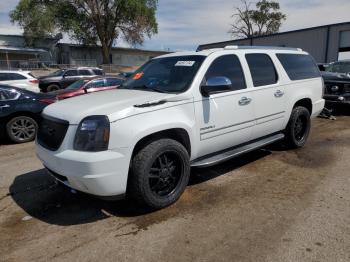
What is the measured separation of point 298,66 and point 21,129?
603 cm

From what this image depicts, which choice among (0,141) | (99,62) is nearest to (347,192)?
(0,141)

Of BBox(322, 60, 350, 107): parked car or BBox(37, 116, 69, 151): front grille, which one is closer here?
BBox(37, 116, 69, 151): front grille

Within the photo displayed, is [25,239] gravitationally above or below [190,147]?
below

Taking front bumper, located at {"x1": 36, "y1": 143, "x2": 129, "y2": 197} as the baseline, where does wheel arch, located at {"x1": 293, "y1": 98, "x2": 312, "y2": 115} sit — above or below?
above

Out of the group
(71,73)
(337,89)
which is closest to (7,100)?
(337,89)

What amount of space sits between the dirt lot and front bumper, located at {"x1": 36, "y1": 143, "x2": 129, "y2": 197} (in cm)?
45

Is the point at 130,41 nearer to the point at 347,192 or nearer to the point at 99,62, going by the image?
the point at 99,62

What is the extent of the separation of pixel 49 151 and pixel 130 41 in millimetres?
42125

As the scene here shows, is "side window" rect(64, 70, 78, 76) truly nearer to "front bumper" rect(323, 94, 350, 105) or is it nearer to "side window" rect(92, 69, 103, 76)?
"side window" rect(92, 69, 103, 76)

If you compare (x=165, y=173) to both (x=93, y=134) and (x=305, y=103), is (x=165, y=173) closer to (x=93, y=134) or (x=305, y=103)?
(x=93, y=134)

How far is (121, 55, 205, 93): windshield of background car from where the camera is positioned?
4.29 metres

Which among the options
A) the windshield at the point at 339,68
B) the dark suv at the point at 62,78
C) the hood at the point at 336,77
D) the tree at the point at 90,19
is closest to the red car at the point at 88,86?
the hood at the point at 336,77

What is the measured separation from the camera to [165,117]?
3814 millimetres

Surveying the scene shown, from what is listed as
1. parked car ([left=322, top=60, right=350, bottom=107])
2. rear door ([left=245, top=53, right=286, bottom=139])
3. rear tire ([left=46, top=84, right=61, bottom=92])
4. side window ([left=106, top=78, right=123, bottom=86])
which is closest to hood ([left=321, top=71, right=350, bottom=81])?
parked car ([left=322, top=60, right=350, bottom=107])
